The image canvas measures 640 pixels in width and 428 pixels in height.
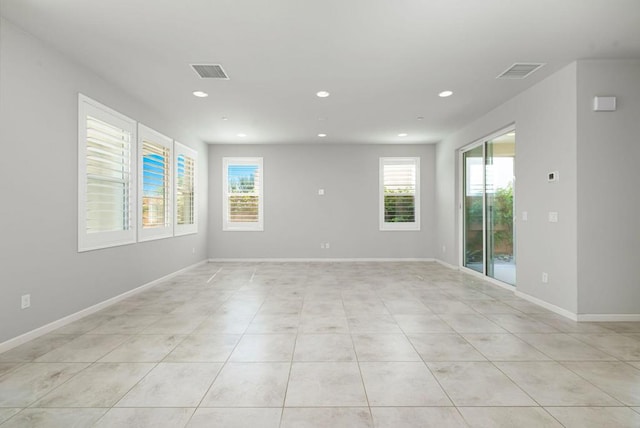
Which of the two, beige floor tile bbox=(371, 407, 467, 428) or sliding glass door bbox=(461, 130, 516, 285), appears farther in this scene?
sliding glass door bbox=(461, 130, 516, 285)

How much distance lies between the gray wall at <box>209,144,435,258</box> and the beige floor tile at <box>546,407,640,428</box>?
625cm

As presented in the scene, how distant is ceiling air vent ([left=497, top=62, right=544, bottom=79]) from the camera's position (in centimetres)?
385

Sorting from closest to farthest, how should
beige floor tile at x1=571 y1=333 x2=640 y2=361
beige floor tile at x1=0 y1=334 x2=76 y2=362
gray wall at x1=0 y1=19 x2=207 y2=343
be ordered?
beige floor tile at x1=0 y1=334 x2=76 y2=362, beige floor tile at x1=571 y1=333 x2=640 y2=361, gray wall at x1=0 y1=19 x2=207 y2=343

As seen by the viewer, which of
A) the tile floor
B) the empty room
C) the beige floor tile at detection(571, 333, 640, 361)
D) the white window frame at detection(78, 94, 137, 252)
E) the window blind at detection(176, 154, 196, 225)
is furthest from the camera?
the window blind at detection(176, 154, 196, 225)

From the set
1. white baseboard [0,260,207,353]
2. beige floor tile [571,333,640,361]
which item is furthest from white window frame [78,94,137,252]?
beige floor tile [571,333,640,361]

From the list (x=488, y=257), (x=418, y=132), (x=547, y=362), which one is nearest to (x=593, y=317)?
(x=547, y=362)

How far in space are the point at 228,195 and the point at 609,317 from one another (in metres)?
7.16

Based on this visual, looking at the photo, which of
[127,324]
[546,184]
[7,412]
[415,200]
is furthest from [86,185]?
[415,200]

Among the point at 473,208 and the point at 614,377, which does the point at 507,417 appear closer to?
the point at 614,377

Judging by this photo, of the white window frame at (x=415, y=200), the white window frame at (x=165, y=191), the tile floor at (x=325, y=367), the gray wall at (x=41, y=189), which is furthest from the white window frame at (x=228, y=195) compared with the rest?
the gray wall at (x=41, y=189)

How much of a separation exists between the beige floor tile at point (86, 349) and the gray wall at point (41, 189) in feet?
1.51

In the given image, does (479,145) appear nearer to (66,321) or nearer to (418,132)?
(418,132)

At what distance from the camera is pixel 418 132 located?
711 cm

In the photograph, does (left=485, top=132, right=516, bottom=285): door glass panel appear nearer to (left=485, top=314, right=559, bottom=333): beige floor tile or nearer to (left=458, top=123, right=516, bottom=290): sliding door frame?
(left=458, top=123, right=516, bottom=290): sliding door frame
